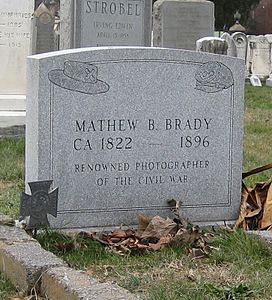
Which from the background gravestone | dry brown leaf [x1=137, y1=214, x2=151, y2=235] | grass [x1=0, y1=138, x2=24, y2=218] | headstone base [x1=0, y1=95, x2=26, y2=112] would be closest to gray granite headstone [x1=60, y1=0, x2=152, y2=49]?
headstone base [x1=0, y1=95, x2=26, y2=112]

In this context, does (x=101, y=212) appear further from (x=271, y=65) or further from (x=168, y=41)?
(x=271, y=65)

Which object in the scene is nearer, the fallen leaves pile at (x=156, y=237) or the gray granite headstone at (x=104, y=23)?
the fallen leaves pile at (x=156, y=237)

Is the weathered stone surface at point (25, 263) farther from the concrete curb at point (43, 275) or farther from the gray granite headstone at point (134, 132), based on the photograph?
the gray granite headstone at point (134, 132)

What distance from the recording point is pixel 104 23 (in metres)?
9.85

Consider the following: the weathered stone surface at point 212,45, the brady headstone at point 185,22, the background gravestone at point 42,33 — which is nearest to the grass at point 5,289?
the weathered stone surface at point 212,45

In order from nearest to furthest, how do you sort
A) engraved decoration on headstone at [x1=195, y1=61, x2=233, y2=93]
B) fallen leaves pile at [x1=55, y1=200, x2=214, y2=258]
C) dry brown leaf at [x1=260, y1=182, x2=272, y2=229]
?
fallen leaves pile at [x1=55, y1=200, x2=214, y2=258] → dry brown leaf at [x1=260, y1=182, x2=272, y2=229] → engraved decoration on headstone at [x1=195, y1=61, x2=233, y2=93]

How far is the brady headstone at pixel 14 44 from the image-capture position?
10.7 metres

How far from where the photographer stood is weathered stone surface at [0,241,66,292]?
389 centimetres

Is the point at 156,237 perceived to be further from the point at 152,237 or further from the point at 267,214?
the point at 267,214

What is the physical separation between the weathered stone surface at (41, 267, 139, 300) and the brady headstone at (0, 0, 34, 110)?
7.12 m

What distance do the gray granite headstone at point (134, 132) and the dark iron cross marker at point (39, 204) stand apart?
0.60ft

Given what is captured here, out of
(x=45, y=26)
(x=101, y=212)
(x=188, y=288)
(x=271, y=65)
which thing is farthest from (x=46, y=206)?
(x=271, y=65)

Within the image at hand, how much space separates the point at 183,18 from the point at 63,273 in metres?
10.7

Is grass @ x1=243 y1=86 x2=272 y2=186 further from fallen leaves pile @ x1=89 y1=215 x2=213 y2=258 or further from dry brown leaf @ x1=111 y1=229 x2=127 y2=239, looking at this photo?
dry brown leaf @ x1=111 y1=229 x2=127 y2=239
